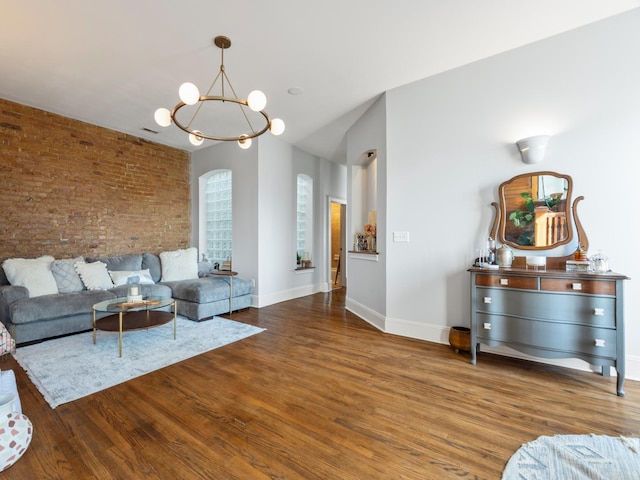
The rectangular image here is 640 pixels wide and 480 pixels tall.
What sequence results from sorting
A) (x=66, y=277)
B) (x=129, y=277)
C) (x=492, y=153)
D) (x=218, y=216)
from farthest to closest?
1. (x=218, y=216)
2. (x=129, y=277)
3. (x=66, y=277)
4. (x=492, y=153)

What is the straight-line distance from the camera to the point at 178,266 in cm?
502

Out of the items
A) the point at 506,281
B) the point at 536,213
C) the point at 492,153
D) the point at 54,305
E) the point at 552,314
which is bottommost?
the point at 54,305

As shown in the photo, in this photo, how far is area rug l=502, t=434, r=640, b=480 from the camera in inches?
59.0

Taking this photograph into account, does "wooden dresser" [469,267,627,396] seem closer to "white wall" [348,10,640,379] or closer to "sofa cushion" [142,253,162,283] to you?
"white wall" [348,10,640,379]

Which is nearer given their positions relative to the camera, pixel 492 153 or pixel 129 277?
pixel 492 153

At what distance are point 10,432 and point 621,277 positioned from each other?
3.99m

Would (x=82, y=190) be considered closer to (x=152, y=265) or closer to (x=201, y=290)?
(x=152, y=265)

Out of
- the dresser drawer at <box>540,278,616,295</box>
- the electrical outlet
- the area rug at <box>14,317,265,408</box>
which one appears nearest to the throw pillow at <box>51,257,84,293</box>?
the area rug at <box>14,317,265,408</box>

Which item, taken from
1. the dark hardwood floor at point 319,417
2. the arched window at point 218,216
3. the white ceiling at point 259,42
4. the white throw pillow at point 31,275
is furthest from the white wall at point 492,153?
the white throw pillow at point 31,275

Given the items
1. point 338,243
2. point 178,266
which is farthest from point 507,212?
point 338,243

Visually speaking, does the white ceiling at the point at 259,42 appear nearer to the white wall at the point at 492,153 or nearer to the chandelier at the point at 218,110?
the chandelier at the point at 218,110

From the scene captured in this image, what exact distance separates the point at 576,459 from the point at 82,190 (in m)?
6.18

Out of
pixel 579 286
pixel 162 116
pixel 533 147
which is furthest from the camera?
pixel 533 147

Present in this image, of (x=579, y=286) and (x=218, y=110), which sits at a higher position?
(x=218, y=110)
